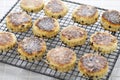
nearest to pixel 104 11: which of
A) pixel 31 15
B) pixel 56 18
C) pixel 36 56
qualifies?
pixel 56 18

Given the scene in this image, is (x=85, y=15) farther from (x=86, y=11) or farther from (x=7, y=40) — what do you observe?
(x=7, y=40)

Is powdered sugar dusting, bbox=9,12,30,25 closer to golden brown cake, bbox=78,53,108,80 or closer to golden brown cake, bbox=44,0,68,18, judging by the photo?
golden brown cake, bbox=44,0,68,18

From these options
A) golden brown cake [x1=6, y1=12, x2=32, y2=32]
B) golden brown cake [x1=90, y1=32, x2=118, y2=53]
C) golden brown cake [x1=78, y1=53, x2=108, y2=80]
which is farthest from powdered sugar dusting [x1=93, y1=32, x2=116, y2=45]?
golden brown cake [x1=6, y1=12, x2=32, y2=32]

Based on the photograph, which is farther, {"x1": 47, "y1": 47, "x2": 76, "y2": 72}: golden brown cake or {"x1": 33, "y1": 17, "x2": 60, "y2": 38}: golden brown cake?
{"x1": 33, "y1": 17, "x2": 60, "y2": 38}: golden brown cake

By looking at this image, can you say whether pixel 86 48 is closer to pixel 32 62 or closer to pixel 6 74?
pixel 32 62


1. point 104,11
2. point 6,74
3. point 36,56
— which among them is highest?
point 104,11

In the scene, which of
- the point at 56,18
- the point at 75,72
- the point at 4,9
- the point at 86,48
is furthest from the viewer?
the point at 4,9
